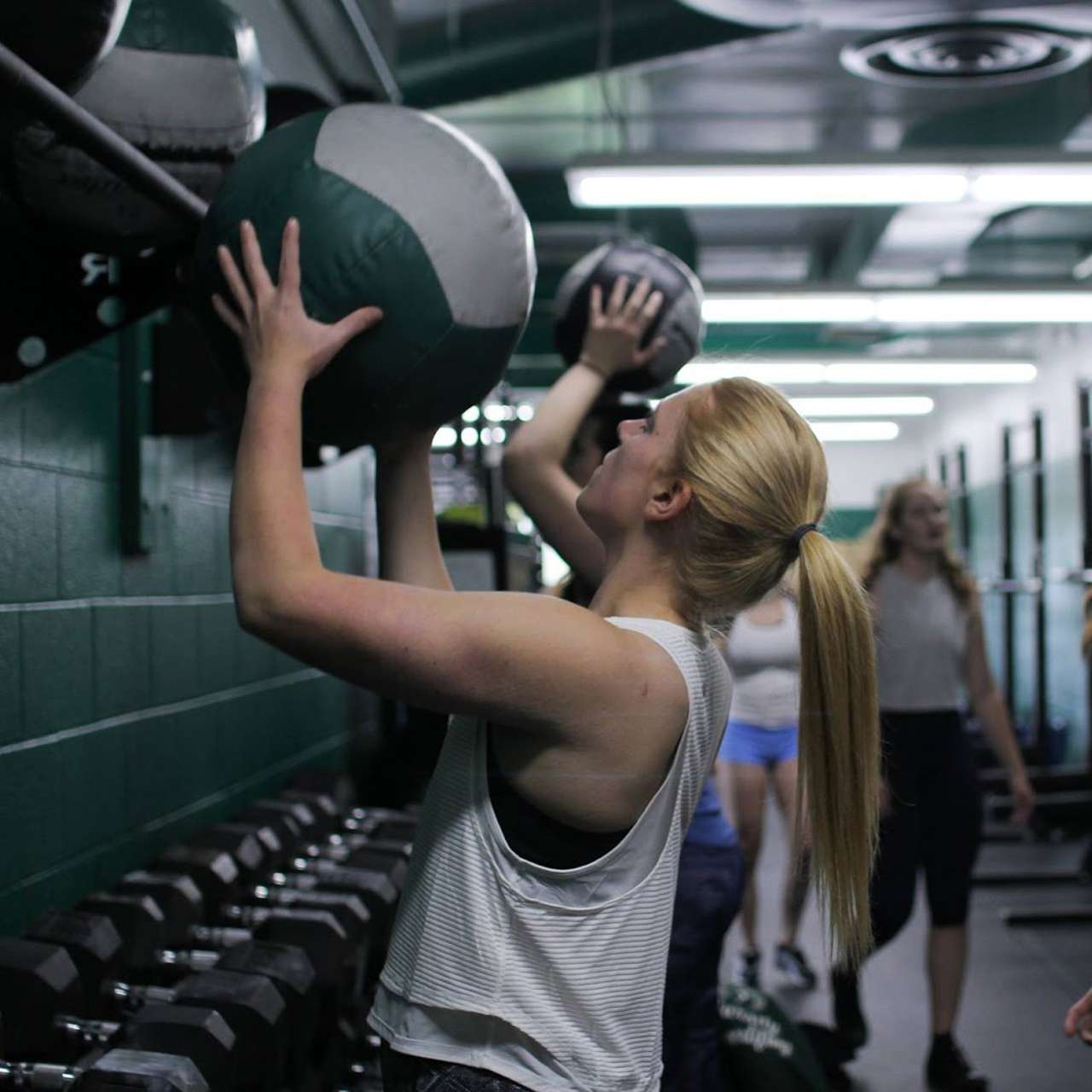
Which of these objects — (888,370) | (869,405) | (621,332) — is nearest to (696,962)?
(621,332)

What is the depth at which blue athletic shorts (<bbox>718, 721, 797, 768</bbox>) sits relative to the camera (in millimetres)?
4023

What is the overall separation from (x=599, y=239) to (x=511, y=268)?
470cm

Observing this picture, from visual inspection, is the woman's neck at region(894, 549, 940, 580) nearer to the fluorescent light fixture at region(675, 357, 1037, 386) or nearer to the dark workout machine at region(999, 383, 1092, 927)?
the dark workout machine at region(999, 383, 1092, 927)

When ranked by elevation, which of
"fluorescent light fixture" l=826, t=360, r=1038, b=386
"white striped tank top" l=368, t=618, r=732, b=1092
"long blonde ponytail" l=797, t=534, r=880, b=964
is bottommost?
"white striped tank top" l=368, t=618, r=732, b=1092

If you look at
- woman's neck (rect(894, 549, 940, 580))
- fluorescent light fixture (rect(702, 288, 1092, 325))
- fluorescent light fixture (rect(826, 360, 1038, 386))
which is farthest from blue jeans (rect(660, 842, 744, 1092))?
fluorescent light fixture (rect(826, 360, 1038, 386))

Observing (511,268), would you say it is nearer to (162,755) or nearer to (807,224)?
(162,755)

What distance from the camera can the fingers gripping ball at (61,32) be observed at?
4.02 ft

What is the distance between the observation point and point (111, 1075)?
1.67 m

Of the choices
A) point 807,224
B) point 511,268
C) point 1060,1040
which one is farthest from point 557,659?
point 807,224

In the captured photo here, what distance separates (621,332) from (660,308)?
4.4 inches

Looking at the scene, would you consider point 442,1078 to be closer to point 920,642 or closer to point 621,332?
point 621,332

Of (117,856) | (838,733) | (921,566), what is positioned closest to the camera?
(838,733)

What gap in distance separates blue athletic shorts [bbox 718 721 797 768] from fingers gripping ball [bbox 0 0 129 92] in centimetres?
305

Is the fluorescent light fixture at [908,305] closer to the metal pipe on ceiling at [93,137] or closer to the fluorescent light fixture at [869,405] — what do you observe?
the fluorescent light fixture at [869,405]
